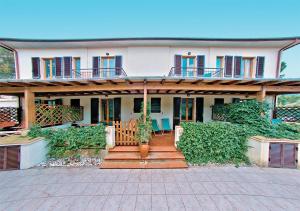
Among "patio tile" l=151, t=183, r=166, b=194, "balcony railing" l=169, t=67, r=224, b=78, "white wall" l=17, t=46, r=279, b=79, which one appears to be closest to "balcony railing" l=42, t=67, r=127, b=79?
"white wall" l=17, t=46, r=279, b=79

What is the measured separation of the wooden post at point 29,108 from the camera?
614cm

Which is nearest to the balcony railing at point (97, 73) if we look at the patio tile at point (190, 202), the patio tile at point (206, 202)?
the patio tile at point (190, 202)

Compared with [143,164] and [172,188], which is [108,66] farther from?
[172,188]

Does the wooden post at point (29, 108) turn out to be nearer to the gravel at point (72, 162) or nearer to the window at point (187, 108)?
the gravel at point (72, 162)

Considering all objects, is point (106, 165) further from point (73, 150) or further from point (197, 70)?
point (197, 70)

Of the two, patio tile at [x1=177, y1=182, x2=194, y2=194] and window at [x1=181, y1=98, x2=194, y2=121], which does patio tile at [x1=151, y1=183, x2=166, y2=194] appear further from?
window at [x1=181, y1=98, x2=194, y2=121]

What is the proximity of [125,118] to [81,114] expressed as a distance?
3.15 m

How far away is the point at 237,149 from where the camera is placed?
5.40 m

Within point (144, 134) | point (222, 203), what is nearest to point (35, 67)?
point (144, 134)

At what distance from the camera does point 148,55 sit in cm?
904

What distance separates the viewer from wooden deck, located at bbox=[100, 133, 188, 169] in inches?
191

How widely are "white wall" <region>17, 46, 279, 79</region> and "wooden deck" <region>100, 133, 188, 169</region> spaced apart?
5.32m

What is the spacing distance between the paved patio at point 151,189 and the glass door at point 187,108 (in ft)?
15.8

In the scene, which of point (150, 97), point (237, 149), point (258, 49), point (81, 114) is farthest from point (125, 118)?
point (258, 49)
